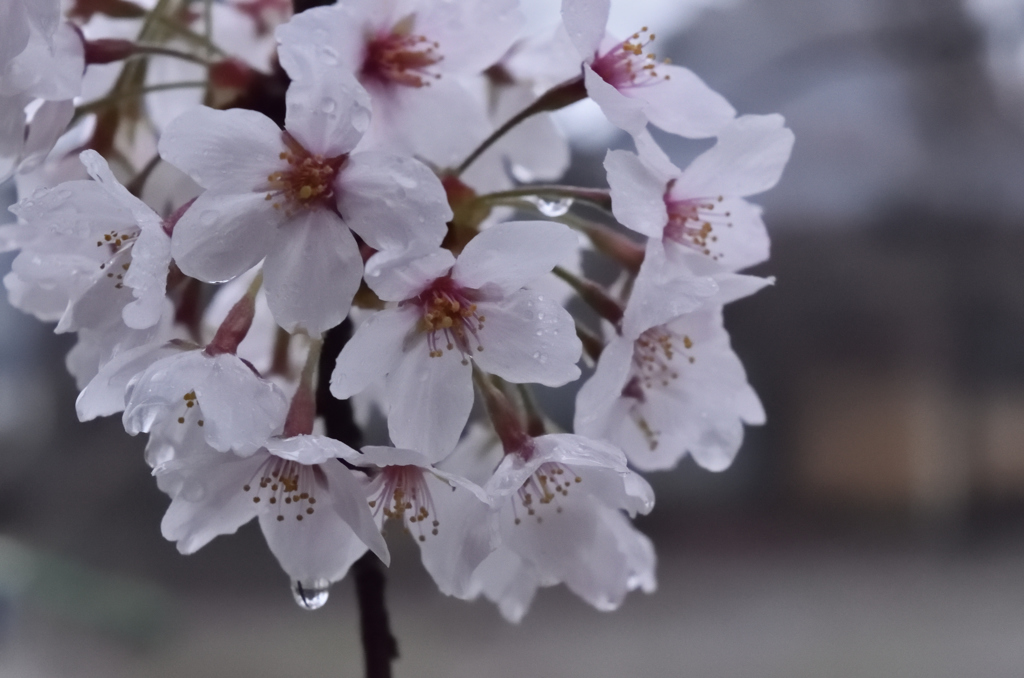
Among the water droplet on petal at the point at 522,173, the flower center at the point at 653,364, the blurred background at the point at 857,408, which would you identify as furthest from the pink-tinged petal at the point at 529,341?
the blurred background at the point at 857,408

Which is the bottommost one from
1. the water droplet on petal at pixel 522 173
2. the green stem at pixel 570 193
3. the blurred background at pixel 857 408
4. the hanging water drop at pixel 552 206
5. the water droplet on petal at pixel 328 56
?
the blurred background at pixel 857 408

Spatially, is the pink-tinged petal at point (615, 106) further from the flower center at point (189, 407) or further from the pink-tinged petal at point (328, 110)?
the flower center at point (189, 407)

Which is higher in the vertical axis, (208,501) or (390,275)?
(390,275)

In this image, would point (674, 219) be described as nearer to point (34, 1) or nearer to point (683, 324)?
point (683, 324)

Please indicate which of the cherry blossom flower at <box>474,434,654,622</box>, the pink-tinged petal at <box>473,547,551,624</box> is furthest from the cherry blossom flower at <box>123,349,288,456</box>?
the pink-tinged petal at <box>473,547,551,624</box>

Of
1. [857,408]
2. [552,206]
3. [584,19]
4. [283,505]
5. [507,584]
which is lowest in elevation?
[857,408]

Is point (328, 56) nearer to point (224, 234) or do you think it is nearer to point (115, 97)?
point (224, 234)

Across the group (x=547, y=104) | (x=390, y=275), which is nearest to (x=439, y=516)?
(x=390, y=275)
